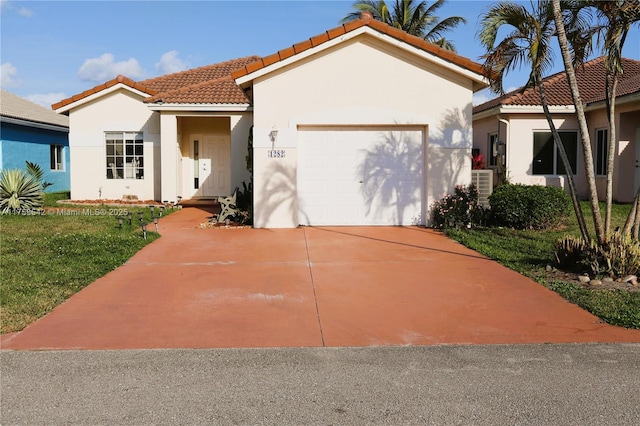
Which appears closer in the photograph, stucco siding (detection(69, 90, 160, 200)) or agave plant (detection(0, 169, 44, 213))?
agave plant (detection(0, 169, 44, 213))

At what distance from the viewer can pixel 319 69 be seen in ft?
42.0

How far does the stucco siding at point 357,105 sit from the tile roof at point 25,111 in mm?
13463

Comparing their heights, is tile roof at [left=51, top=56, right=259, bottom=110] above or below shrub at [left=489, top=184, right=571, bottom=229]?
above

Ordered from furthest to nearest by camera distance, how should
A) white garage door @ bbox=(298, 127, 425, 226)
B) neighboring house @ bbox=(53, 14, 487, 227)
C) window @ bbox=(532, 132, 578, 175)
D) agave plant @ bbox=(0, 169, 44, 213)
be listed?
window @ bbox=(532, 132, 578, 175)
agave plant @ bbox=(0, 169, 44, 213)
white garage door @ bbox=(298, 127, 425, 226)
neighboring house @ bbox=(53, 14, 487, 227)

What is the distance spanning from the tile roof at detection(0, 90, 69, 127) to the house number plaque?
13.4 m

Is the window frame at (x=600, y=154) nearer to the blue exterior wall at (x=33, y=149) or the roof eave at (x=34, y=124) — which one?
the roof eave at (x=34, y=124)

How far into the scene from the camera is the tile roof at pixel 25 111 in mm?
22672

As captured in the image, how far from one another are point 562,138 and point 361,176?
28.6ft

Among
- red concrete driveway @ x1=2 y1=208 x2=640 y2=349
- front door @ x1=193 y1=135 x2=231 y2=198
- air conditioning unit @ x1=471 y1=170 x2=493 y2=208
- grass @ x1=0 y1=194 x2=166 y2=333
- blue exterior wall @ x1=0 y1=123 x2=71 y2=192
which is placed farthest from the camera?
blue exterior wall @ x1=0 y1=123 x2=71 y2=192

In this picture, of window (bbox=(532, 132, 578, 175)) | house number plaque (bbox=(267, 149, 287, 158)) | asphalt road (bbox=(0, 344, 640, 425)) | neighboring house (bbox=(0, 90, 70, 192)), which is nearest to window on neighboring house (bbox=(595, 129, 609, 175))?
window (bbox=(532, 132, 578, 175))

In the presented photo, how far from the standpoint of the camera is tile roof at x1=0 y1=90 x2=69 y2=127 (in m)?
22.7

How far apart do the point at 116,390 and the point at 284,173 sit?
8937 mm

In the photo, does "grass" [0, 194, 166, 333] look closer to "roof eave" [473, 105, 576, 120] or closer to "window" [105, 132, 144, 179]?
"window" [105, 132, 144, 179]

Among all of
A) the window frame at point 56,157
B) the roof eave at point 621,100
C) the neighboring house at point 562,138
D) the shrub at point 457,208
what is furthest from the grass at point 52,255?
the roof eave at point 621,100
